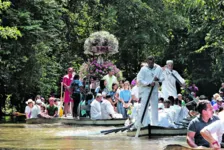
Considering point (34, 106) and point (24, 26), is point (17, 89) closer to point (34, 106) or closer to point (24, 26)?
point (24, 26)

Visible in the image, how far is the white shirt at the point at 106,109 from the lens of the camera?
24094 mm

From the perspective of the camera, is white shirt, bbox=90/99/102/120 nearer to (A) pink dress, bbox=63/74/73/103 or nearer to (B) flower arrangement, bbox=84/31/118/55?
(A) pink dress, bbox=63/74/73/103

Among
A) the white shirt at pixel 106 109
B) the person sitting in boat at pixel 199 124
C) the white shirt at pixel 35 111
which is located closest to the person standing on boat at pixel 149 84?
the white shirt at pixel 106 109

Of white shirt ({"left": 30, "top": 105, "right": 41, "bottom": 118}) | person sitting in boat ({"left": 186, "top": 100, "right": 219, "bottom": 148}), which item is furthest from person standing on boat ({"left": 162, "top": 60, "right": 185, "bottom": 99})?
person sitting in boat ({"left": 186, "top": 100, "right": 219, "bottom": 148})

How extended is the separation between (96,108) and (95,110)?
0.54 ft

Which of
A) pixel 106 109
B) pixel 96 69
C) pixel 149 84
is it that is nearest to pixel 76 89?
pixel 106 109

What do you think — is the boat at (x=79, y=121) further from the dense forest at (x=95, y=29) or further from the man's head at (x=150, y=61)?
the dense forest at (x=95, y=29)

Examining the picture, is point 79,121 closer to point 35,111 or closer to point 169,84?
point 35,111

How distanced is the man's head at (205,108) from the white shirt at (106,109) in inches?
495

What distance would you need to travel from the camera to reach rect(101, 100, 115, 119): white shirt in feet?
79.0

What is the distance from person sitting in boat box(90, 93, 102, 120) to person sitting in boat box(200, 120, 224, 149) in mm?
14293

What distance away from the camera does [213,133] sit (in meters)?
9.67

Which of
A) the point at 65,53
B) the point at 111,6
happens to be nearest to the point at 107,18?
the point at 111,6

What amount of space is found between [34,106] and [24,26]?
5.29 m
